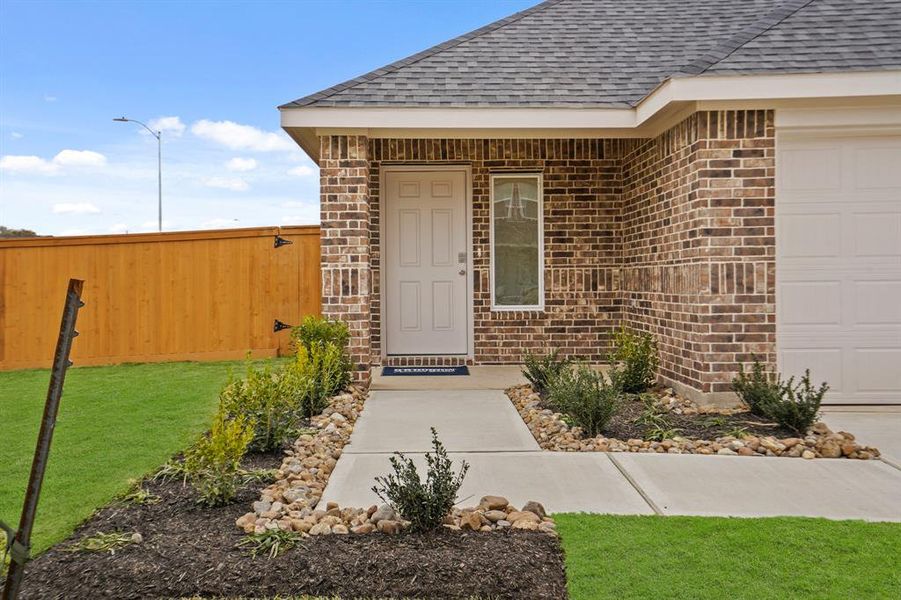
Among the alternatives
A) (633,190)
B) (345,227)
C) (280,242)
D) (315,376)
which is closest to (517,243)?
(633,190)

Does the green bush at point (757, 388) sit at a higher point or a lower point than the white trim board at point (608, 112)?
lower

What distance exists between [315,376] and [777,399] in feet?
13.0

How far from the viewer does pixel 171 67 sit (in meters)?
17.2

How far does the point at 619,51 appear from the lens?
8820 mm

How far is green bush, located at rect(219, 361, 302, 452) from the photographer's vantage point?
4.99m

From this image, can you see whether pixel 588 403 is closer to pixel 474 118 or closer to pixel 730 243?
pixel 730 243

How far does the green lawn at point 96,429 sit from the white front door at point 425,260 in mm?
2356

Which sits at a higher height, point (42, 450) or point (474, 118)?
point (474, 118)

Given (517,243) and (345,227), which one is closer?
(345,227)

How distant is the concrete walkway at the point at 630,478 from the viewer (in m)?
3.94

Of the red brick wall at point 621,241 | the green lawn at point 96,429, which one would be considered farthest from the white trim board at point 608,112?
the green lawn at point 96,429

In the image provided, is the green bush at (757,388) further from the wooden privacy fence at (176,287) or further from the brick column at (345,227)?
the wooden privacy fence at (176,287)

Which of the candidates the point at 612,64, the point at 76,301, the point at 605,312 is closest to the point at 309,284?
the point at 605,312

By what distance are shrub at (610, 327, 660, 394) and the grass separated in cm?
365
